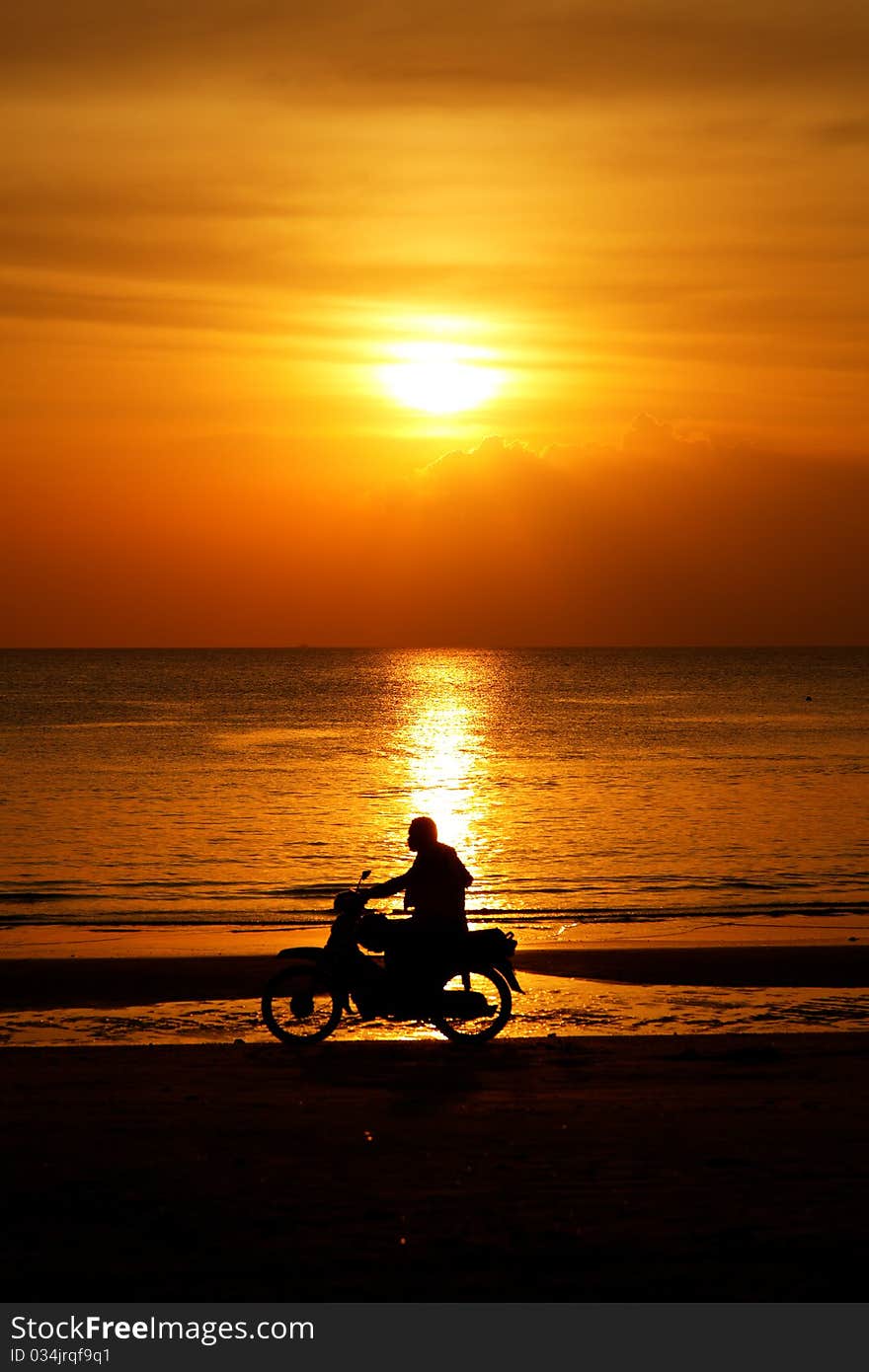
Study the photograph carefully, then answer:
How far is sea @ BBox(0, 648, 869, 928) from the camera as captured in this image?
2759 cm

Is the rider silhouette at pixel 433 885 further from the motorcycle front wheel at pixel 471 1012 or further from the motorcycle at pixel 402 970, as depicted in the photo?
the motorcycle front wheel at pixel 471 1012

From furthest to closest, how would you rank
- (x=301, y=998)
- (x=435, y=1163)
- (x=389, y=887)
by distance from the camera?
(x=301, y=998)
(x=389, y=887)
(x=435, y=1163)

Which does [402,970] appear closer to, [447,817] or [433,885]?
[433,885]

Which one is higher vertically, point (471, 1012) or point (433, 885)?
point (433, 885)

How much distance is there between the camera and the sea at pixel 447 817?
27.6 m

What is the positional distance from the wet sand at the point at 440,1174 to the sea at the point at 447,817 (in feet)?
42.0

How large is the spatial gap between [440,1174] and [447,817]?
3519 centimetres

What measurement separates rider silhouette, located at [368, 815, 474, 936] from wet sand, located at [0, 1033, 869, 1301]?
116cm

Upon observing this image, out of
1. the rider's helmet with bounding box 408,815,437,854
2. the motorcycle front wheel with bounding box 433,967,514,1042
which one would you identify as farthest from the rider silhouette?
the motorcycle front wheel with bounding box 433,967,514,1042

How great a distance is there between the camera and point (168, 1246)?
24.1 ft

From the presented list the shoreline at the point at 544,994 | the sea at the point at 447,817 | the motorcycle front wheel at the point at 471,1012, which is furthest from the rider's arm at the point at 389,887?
the sea at the point at 447,817

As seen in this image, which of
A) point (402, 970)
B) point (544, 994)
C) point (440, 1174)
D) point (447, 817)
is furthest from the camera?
point (447, 817)

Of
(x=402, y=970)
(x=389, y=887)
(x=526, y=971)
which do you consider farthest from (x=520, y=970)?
(x=389, y=887)

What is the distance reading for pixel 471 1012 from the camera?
12727 millimetres
